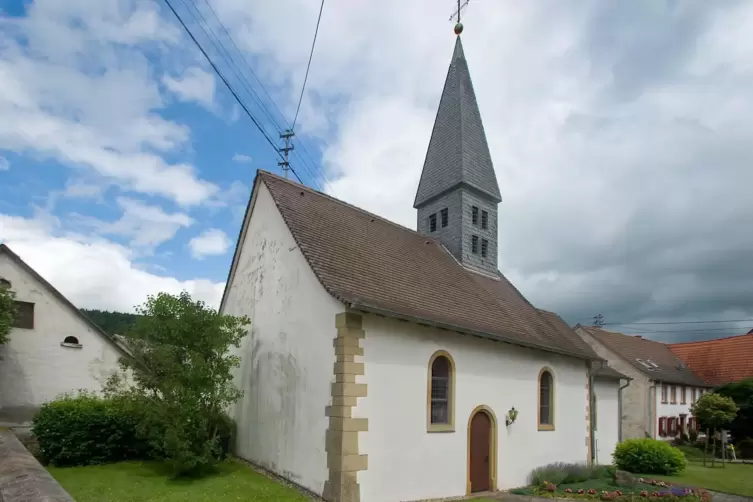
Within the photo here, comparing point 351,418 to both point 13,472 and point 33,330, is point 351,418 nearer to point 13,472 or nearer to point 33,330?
point 13,472

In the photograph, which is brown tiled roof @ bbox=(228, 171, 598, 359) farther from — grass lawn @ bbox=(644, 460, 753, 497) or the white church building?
grass lawn @ bbox=(644, 460, 753, 497)

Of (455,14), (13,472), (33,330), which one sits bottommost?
(13,472)

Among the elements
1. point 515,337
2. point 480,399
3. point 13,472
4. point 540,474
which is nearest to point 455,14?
point 515,337

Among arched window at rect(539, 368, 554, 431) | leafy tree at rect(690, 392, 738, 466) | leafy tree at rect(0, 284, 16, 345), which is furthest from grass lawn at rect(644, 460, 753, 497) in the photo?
leafy tree at rect(0, 284, 16, 345)

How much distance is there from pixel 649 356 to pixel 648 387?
7.28 m

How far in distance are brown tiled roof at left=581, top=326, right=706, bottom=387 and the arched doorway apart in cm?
2193

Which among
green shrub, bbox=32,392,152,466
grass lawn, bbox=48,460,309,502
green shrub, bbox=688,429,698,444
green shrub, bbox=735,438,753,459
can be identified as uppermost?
green shrub, bbox=32,392,152,466

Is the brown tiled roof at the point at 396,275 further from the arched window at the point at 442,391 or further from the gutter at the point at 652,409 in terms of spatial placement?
the gutter at the point at 652,409

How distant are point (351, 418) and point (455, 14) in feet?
64.1

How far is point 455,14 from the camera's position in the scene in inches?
911

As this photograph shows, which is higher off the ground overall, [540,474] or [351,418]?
[351,418]

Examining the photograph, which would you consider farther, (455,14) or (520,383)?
(455,14)

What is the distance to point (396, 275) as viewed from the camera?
46.3ft

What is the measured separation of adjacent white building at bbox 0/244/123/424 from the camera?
16.7 metres
